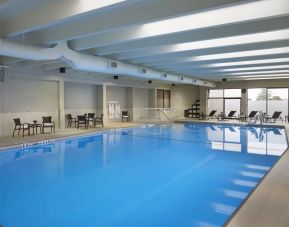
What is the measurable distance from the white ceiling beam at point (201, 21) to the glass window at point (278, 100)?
13.0 metres

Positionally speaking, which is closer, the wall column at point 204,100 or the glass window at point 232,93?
the glass window at point 232,93

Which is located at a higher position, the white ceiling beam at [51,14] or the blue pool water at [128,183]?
the white ceiling beam at [51,14]

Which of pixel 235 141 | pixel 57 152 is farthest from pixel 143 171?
pixel 235 141

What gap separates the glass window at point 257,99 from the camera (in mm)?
16188

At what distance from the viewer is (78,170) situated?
5.33 m

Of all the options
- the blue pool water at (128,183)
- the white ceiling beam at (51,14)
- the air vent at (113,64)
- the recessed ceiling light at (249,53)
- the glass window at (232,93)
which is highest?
the recessed ceiling light at (249,53)

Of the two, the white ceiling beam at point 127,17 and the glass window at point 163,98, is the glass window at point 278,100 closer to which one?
the glass window at point 163,98

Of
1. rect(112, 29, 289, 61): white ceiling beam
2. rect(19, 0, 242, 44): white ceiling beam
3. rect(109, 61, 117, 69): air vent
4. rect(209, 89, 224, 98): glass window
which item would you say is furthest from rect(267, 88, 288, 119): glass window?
rect(19, 0, 242, 44): white ceiling beam

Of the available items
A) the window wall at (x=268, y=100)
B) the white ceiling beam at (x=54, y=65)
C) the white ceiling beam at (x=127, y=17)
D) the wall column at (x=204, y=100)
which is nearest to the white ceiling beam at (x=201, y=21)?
the white ceiling beam at (x=127, y=17)

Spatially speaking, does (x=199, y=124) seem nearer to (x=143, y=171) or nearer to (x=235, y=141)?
(x=235, y=141)

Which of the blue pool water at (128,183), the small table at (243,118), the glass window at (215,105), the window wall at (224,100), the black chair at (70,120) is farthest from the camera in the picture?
the glass window at (215,105)

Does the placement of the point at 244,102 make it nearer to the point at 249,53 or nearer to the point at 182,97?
the point at 182,97

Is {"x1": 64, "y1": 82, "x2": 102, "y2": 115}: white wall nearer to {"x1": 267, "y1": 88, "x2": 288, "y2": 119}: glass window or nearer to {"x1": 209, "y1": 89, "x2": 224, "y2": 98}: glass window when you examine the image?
{"x1": 209, "y1": 89, "x2": 224, "y2": 98}: glass window

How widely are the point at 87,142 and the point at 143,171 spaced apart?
401 centimetres
